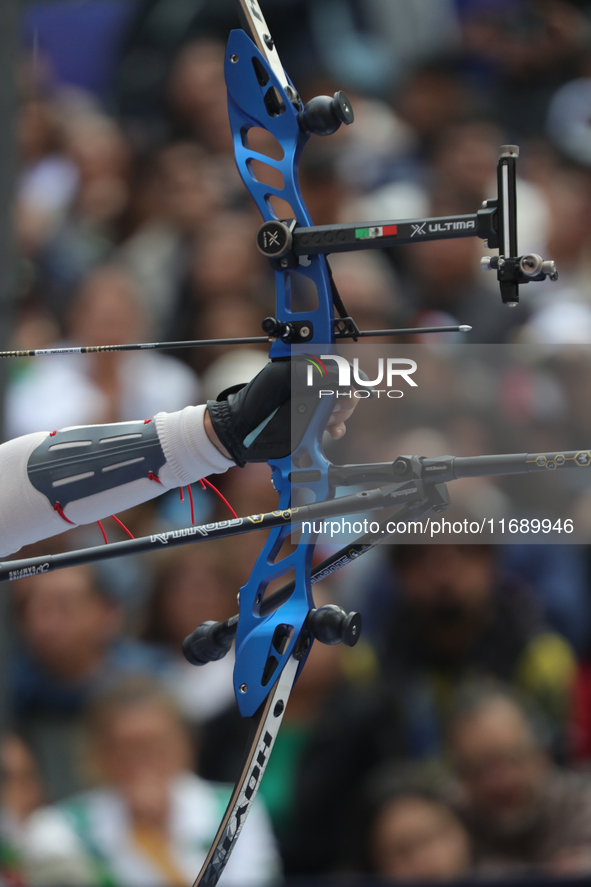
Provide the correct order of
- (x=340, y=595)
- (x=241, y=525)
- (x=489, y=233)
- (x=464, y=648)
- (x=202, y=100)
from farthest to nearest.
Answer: (x=202, y=100) < (x=464, y=648) < (x=340, y=595) < (x=241, y=525) < (x=489, y=233)

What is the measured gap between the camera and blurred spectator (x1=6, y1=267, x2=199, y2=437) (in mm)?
3076

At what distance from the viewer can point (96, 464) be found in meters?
1.56

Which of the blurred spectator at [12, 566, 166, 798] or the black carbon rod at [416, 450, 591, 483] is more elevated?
the black carbon rod at [416, 450, 591, 483]

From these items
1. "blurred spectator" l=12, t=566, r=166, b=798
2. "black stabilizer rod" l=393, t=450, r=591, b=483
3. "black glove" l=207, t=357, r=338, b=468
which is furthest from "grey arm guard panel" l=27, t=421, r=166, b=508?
"blurred spectator" l=12, t=566, r=166, b=798

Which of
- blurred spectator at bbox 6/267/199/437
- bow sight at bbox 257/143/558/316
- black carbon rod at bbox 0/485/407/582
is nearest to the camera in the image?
bow sight at bbox 257/143/558/316

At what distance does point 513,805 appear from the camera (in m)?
2.91

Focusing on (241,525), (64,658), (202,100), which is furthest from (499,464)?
(202,100)

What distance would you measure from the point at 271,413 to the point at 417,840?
6.03 ft

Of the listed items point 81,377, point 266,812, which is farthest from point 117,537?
point 266,812

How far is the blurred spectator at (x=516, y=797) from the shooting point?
288cm

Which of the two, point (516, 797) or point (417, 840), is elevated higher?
point (516, 797)

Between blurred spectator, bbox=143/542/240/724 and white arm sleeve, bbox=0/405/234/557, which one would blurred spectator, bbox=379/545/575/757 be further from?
white arm sleeve, bbox=0/405/234/557
